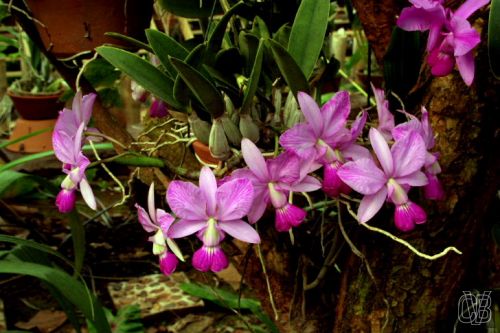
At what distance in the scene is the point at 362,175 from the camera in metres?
0.71

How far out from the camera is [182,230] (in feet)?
2.46

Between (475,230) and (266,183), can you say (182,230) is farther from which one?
(475,230)

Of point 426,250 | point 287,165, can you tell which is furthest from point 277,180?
point 426,250

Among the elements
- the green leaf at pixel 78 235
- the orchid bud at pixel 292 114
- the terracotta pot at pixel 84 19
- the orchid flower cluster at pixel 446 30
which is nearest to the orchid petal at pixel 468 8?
the orchid flower cluster at pixel 446 30

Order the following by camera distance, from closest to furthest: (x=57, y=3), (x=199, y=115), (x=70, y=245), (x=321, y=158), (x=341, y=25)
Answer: (x=321, y=158) < (x=199, y=115) < (x=57, y=3) < (x=70, y=245) < (x=341, y=25)

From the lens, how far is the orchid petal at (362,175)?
703 mm

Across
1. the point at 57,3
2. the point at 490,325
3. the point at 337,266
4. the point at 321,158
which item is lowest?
the point at 490,325

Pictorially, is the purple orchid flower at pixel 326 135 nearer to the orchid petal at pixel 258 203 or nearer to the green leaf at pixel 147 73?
the orchid petal at pixel 258 203

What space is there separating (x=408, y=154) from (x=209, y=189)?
222 mm

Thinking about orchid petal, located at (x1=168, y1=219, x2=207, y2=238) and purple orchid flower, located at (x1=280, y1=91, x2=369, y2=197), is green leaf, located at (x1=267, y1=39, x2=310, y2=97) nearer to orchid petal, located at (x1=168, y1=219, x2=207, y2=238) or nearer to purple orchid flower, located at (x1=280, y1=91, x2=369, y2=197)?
purple orchid flower, located at (x1=280, y1=91, x2=369, y2=197)

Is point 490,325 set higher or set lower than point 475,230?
lower

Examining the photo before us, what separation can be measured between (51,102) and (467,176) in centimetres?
206

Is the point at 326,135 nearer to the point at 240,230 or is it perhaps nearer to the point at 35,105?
the point at 240,230

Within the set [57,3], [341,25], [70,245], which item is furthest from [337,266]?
[341,25]
